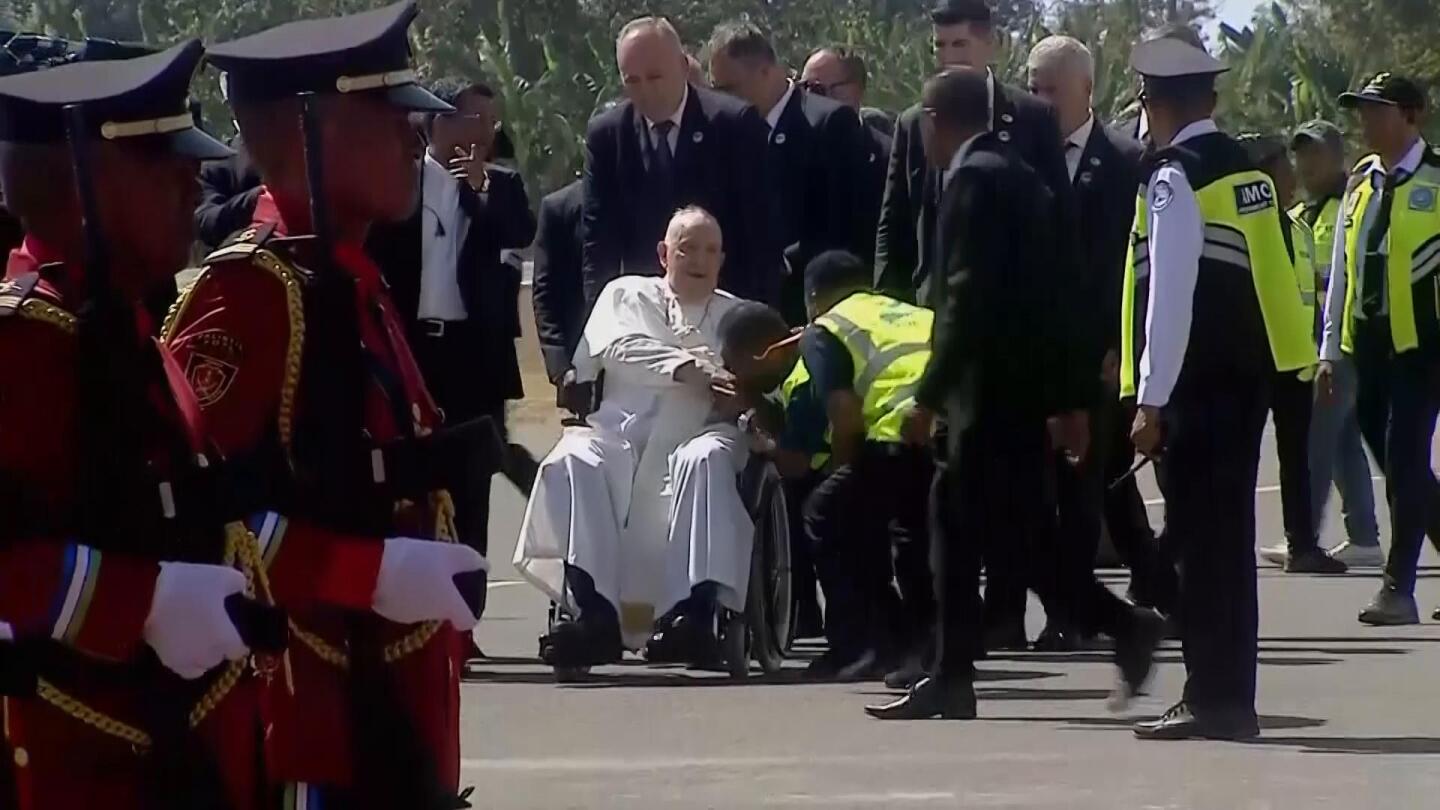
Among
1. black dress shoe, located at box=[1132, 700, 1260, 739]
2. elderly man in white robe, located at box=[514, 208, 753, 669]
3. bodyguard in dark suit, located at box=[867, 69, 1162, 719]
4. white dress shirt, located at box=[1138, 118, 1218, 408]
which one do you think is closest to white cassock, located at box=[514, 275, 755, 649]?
elderly man in white robe, located at box=[514, 208, 753, 669]

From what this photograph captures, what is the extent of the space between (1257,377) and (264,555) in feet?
16.1

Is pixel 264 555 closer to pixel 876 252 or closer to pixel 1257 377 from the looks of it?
pixel 1257 377

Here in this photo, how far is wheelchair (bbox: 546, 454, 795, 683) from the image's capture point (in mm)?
10547

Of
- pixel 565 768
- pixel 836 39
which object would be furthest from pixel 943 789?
pixel 836 39

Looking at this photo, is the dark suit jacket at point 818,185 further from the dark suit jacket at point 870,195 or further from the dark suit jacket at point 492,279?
the dark suit jacket at point 492,279

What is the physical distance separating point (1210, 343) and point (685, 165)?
296 cm

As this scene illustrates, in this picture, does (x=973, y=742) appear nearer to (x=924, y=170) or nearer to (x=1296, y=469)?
(x=924, y=170)

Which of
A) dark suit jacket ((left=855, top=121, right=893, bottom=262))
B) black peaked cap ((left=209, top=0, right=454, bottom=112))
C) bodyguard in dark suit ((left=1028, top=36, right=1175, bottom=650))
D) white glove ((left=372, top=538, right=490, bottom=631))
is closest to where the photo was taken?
white glove ((left=372, top=538, right=490, bottom=631))

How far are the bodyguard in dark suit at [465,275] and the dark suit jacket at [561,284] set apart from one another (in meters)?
0.75

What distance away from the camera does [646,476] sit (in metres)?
10.8

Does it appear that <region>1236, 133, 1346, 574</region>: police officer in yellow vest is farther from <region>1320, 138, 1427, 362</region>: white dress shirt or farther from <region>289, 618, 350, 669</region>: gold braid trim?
<region>289, 618, 350, 669</region>: gold braid trim

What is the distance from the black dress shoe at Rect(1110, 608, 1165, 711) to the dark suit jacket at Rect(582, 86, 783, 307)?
2.37 m

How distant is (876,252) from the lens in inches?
438

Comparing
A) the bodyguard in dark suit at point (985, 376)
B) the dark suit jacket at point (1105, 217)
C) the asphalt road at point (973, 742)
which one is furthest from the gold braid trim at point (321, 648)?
the dark suit jacket at point (1105, 217)
